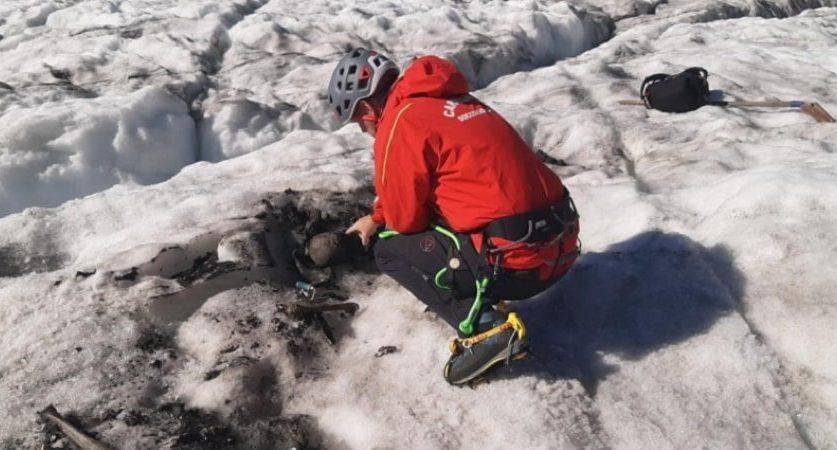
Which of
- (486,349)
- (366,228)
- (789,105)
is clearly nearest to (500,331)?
(486,349)

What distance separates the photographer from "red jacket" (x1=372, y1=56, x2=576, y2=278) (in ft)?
8.52

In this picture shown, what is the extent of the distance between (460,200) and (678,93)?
504 centimetres

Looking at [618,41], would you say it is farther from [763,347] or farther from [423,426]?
[423,426]

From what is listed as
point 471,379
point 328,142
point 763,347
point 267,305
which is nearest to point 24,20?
point 328,142

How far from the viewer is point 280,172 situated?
17.3 feet

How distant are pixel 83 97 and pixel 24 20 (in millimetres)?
3410

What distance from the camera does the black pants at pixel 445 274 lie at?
2.84 m

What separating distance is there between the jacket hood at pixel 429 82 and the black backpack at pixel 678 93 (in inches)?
191

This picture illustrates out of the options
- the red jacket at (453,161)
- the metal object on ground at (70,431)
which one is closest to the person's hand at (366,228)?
the red jacket at (453,161)

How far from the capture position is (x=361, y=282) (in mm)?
3920

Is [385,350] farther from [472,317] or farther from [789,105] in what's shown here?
[789,105]

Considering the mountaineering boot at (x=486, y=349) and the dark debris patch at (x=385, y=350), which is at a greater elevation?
the mountaineering boot at (x=486, y=349)

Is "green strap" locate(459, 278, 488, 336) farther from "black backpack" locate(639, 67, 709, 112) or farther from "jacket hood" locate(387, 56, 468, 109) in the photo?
"black backpack" locate(639, 67, 709, 112)

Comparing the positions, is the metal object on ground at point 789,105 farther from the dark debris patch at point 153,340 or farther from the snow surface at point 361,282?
the dark debris patch at point 153,340
